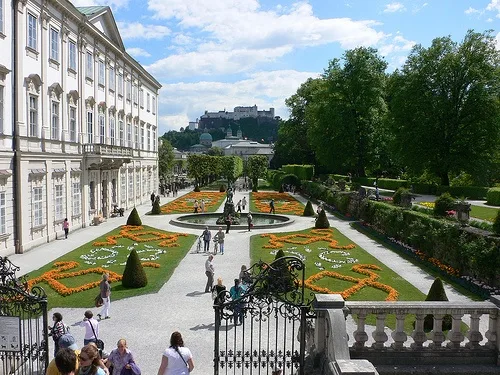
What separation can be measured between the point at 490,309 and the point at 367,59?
4638 centimetres

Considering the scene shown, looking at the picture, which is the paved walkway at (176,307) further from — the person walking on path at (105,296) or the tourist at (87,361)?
the tourist at (87,361)

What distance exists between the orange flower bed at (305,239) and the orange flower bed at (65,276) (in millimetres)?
7541

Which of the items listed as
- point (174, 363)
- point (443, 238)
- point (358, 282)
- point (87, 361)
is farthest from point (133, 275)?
point (443, 238)

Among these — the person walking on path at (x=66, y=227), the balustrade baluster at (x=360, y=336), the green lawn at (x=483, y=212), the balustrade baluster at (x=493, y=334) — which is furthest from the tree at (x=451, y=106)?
the balustrade baluster at (x=360, y=336)

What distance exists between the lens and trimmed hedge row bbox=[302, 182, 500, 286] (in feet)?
54.0

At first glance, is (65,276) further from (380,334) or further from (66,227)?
(380,334)

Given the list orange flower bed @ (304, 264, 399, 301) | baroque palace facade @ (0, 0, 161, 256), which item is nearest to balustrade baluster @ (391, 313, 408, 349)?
orange flower bed @ (304, 264, 399, 301)

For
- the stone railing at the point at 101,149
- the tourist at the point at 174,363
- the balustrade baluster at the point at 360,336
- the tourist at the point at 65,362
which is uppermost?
the stone railing at the point at 101,149

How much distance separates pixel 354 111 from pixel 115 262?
36.6 meters

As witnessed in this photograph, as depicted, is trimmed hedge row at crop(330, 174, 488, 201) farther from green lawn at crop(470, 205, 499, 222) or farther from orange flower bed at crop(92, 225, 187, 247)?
orange flower bed at crop(92, 225, 187, 247)

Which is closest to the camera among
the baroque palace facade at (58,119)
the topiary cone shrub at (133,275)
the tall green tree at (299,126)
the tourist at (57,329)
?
the tourist at (57,329)

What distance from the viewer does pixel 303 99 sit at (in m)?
74.3

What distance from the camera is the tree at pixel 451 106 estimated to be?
39562 mm

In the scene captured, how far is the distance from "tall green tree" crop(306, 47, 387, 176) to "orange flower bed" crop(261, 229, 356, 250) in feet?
73.8
